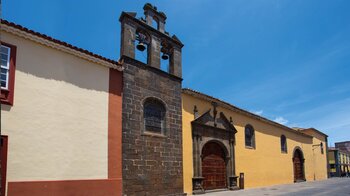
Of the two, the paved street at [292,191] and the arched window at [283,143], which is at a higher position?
the arched window at [283,143]

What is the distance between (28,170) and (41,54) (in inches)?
135

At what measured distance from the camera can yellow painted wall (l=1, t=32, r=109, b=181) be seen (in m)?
8.23

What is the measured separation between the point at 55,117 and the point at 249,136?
13365mm

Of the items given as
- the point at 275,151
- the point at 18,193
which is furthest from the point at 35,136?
the point at 275,151

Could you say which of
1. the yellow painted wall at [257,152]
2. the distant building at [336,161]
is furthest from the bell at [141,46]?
the distant building at [336,161]

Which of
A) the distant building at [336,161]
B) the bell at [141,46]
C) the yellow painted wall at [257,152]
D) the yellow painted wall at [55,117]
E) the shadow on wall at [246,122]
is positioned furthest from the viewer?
the distant building at [336,161]

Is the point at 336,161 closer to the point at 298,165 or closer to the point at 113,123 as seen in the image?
the point at 298,165

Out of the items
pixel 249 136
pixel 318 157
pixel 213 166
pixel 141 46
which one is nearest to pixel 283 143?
pixel 249 136

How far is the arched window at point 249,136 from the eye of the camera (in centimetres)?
1912

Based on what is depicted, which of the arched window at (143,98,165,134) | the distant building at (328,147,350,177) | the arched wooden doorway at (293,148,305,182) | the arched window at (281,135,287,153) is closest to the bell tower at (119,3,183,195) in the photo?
the arched window at (143,98,165,134)

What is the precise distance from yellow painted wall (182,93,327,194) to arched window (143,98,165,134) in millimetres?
1529

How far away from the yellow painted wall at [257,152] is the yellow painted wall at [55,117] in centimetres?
471

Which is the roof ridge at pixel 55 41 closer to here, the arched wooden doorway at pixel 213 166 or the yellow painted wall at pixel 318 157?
the arched wooden doorway at pixel 213 166

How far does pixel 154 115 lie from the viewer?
41.4ft
